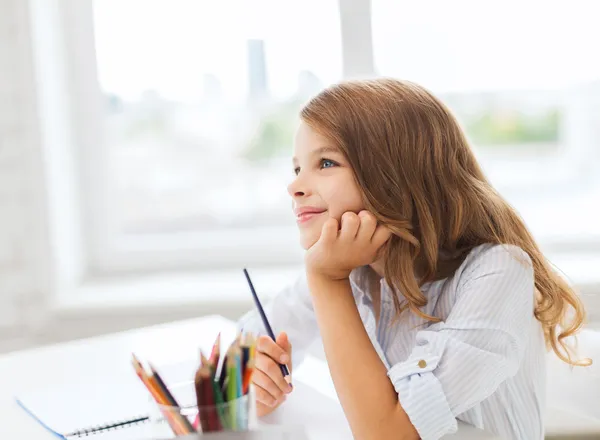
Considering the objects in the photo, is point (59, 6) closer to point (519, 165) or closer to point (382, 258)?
point (519, 165)

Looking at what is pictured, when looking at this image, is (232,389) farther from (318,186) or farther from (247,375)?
(318,186)

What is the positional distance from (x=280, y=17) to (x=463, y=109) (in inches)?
25.9

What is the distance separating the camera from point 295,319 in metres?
1.28

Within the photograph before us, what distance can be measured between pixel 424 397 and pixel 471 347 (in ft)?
0.28

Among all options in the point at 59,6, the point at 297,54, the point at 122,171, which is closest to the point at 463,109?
the point at 297,54

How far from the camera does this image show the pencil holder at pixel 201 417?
2.35ft

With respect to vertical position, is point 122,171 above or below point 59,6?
below

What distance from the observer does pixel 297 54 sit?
8.01ft

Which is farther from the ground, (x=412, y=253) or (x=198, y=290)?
(x=412, y=253)

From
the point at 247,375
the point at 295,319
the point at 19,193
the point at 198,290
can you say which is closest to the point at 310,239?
the point at 295,319

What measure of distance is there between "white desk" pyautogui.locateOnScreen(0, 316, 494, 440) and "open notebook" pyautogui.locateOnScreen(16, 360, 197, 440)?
0.02 meters

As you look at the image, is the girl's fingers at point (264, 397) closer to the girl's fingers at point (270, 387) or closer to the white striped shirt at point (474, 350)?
the girl's fingers at point (270, 387)

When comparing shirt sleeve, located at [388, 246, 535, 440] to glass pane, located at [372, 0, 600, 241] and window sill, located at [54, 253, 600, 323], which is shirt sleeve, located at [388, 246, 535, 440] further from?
glass pane, located at [372, 0, 600, 241]

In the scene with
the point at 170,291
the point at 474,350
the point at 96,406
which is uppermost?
the point at 474,350
